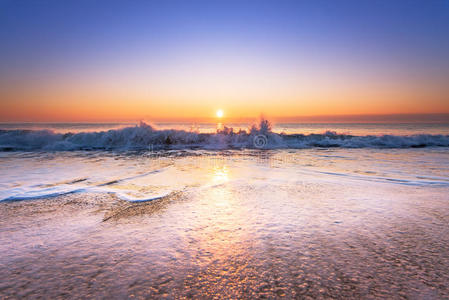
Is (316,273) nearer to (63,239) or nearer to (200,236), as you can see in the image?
(200,236)

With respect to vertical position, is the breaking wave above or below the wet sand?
above

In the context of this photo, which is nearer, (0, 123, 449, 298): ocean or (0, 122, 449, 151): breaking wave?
(0, 123, 449, 298): ocean

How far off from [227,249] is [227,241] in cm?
14

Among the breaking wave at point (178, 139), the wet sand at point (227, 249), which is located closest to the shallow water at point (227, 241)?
the wet sand at point (227, 249)

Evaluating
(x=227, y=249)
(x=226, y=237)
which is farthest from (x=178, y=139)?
(x=227, y=249)

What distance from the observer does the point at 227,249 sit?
1.94 m

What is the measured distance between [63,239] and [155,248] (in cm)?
87

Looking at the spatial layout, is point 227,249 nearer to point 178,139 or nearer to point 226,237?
point 226,237

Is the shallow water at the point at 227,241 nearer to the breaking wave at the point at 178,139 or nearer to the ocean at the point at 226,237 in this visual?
the ocean at the point at 226,237

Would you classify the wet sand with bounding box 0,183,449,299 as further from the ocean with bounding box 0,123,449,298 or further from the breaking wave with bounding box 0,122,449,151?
the breaking wave with bounding box 0,122,449,151

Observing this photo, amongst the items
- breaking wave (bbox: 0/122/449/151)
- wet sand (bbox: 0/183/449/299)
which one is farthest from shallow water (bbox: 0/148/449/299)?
breaking wave (bbox: 0/122/449/151)

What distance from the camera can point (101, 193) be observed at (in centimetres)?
382

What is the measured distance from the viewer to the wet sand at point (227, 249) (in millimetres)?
1465

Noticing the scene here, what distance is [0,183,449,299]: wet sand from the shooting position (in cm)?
146
